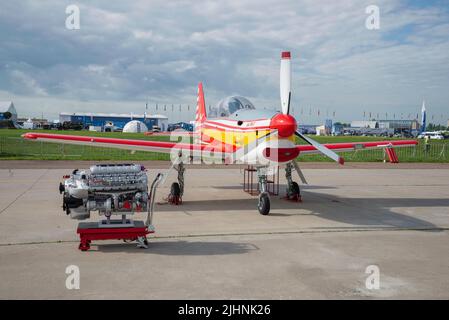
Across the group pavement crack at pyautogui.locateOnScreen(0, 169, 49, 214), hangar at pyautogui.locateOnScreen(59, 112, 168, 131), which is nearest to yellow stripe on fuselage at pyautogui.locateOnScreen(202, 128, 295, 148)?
pavement crack at pyautogui.locateOnScreen(0, 169, 49, 214)

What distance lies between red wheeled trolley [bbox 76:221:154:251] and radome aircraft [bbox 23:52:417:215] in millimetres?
4069

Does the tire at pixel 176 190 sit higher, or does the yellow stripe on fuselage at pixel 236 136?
the yellow stripe on fuselage at pixel 236 136

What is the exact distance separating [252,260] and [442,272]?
2.76 m

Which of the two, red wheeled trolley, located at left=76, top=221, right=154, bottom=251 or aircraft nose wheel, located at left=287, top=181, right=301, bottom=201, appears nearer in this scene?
red wheeled trolley, located at left=76, top=221, right=154, bottom=251

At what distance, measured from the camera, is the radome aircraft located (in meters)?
10.1

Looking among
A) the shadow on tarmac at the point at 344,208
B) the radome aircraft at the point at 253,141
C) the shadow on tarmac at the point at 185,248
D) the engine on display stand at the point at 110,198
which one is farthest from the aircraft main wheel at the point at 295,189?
the engine on display stand at the point at 110,198

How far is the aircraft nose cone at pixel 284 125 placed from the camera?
32.2 ft

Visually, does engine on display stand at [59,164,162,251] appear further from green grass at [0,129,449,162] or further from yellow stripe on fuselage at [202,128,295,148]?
green grass at [0,129,449,162]

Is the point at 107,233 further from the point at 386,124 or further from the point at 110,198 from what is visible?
the point at 386,124

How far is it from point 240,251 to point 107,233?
2217 mm

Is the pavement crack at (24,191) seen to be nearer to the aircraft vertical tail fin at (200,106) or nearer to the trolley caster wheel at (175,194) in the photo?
the trolley caster wheel at (175,194)

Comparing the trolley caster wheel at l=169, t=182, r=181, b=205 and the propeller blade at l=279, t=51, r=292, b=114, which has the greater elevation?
the propeller blade at l=279, t=51, r=292, b=114
